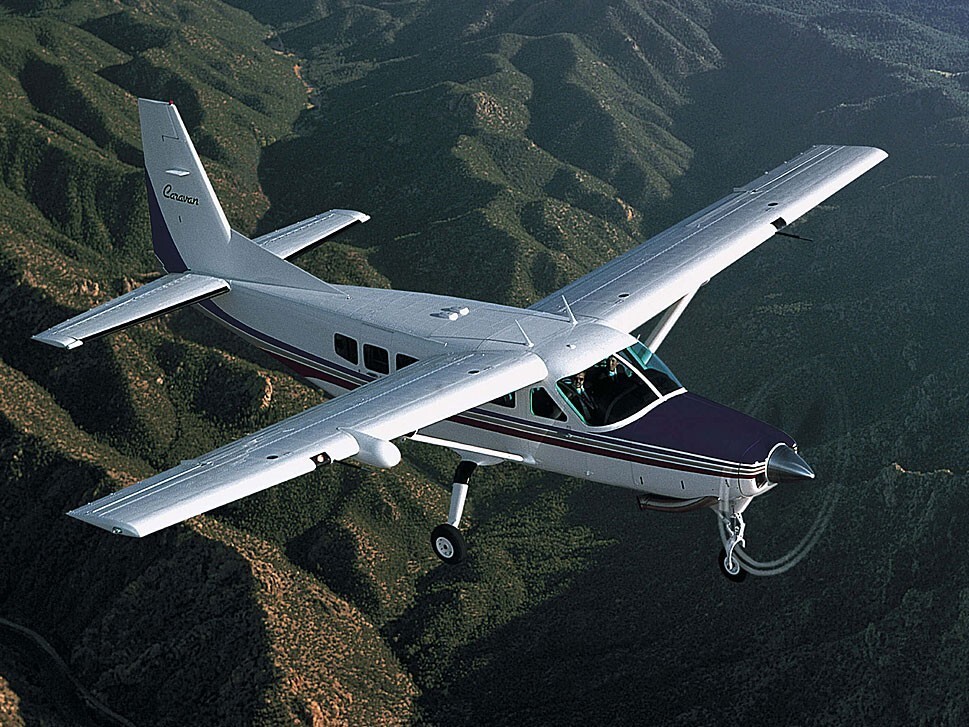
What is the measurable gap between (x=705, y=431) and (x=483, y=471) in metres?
42.1

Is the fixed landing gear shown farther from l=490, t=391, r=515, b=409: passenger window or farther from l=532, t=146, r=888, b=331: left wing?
l=532, t=146, r=888, b=331: left wing

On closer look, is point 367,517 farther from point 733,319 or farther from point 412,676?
point 733,319

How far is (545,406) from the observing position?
1045 inches

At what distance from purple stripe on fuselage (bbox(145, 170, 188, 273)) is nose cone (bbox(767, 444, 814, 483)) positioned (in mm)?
21834

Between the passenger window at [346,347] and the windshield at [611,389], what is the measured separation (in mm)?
6782

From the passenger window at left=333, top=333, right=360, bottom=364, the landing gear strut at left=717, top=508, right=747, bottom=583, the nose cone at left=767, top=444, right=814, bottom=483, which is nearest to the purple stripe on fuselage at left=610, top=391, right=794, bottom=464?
the nose cone at left=767, top=444, right=814, bottom=483

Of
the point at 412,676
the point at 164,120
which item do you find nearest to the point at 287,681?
the point at 412,676

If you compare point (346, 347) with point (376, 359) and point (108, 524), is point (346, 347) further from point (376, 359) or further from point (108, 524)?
point (108, 524)

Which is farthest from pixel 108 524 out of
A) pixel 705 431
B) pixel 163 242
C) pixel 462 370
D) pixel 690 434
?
pixel 163 242

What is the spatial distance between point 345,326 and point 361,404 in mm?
5384

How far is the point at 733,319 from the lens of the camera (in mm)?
71250

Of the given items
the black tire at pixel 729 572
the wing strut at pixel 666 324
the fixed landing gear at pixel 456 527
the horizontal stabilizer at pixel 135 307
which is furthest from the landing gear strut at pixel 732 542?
the horizontal stabilizer at pixel 135 307

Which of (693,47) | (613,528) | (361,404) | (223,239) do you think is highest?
(361,404)

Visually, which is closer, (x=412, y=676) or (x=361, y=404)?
(x=361, y=404)
